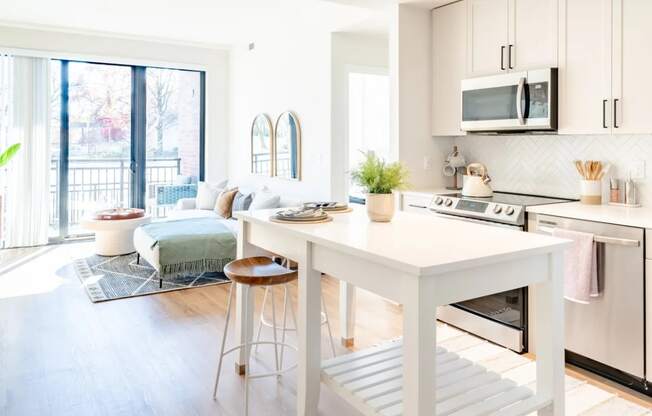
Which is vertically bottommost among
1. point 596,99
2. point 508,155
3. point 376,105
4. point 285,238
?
point 285,238

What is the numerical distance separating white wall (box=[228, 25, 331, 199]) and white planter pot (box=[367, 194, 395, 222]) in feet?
9.30

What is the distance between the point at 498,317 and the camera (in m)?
3.29

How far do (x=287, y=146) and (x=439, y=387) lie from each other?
4.29 m

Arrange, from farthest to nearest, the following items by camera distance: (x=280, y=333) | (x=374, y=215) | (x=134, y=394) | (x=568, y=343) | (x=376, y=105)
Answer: (x=376, y=105)
(x=280, y=333)
(x=568, y=343)
(x=134, y=394)
(x=374, y=215)

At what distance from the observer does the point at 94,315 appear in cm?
381

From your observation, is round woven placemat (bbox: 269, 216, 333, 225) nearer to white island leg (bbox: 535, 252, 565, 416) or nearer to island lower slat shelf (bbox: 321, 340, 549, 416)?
island lower slat shelf (bbox: 321, 340, 549, 416)

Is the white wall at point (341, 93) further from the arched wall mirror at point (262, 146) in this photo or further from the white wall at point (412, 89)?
the arched wall mirror at point (262, 146)

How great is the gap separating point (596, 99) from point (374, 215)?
171 cm

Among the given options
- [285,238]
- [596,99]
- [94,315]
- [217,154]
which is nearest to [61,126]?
[217,154]

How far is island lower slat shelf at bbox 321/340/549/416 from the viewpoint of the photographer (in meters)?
1.81

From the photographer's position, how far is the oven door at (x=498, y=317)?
10.3 feet

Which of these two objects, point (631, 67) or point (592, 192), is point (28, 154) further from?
point (631, 67)

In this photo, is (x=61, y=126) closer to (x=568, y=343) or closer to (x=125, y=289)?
(x=125, y=289)

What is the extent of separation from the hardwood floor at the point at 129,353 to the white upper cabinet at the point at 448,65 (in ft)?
5.17
